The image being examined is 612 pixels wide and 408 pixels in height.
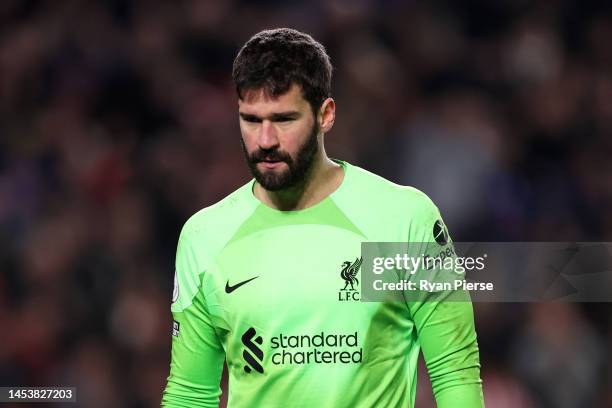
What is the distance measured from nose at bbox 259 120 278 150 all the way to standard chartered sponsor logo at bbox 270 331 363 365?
611mm

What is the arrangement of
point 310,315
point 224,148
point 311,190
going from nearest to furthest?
point 310,315
point 311,190
point 224,148

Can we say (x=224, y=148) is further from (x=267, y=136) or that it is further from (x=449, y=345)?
(x=449, y=345)

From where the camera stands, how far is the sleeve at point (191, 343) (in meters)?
3.94

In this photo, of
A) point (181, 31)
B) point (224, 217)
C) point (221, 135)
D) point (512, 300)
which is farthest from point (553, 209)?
point (224, 217)

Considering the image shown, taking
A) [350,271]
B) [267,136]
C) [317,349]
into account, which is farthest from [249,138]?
[317,349]

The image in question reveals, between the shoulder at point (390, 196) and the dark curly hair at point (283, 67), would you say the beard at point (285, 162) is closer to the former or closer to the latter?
the dark curly hair at point (283, 67)

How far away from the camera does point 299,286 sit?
3.76 m

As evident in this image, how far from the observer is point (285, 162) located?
144 inches

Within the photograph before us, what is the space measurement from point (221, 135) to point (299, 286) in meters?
3.50

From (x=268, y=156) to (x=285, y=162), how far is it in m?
0.06

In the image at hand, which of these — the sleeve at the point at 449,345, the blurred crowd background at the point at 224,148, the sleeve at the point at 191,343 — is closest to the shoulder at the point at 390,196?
the sleeve at the point at 449,345

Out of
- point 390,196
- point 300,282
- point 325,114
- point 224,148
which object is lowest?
point 300,282

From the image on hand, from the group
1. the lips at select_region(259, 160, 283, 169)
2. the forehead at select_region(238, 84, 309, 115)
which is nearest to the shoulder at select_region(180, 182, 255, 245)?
the lips at select_region(259, 160, 283, 169)

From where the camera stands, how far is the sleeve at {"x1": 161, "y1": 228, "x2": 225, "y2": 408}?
12.9 ft
